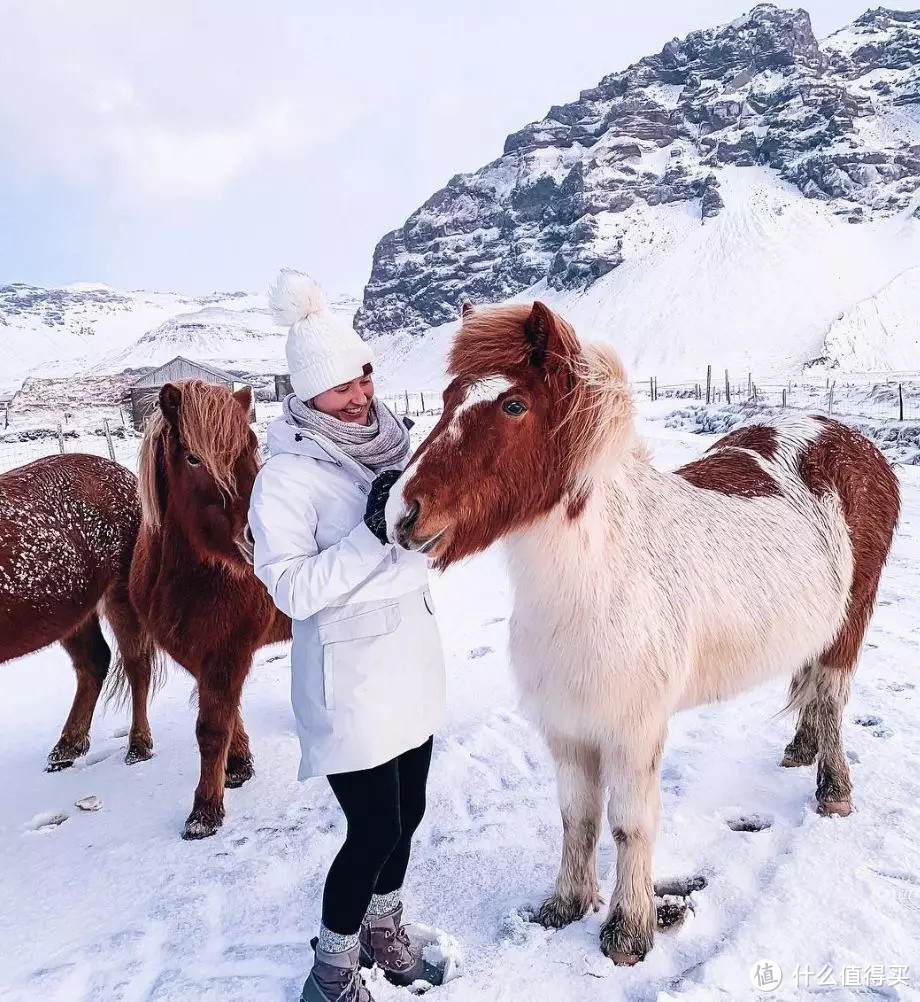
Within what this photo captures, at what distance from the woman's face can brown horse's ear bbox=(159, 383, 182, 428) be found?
3.85 ft

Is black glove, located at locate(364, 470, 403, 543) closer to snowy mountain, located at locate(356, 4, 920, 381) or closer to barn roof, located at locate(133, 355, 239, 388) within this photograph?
A: barn roof, located at locate(133, 355, 239, 388)

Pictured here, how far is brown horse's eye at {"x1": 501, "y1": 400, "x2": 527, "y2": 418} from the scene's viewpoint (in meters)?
1.84

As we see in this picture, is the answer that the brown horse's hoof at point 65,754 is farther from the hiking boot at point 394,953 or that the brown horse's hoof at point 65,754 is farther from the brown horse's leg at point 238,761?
the hiking boot at point 394,953

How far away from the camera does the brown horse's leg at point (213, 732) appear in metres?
3.17

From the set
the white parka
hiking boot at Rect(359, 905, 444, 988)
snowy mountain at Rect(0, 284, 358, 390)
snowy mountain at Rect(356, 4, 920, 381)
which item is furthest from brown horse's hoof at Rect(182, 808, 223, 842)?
snowy mountain at Rect(0, 284, 358, 390)

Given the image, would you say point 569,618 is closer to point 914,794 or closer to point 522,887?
point 522,887

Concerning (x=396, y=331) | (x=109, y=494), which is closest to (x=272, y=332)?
(x=396, y=331)

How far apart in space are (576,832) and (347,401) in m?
1.82

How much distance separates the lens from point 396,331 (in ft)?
318

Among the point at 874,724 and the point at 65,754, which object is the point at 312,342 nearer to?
the point at 65,754

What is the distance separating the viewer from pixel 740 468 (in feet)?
9.96

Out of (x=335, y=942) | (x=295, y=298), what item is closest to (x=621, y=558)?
(x=295, y=298)

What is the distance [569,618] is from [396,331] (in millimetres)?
99011

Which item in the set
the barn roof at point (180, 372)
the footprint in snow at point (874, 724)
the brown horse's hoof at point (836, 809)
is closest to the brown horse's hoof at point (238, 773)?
the brown horse's hoof at point (836, 809)
